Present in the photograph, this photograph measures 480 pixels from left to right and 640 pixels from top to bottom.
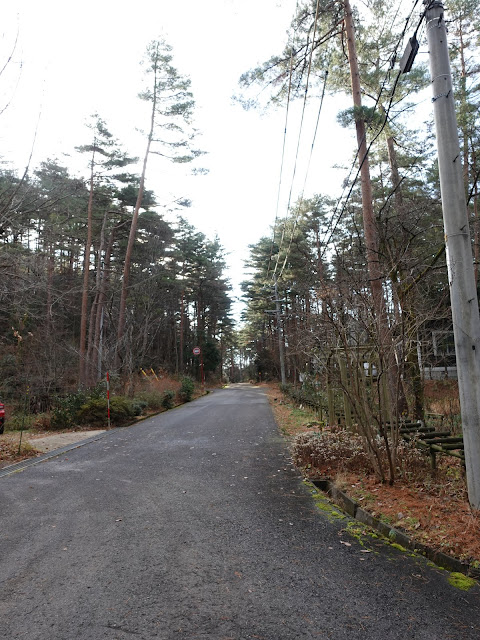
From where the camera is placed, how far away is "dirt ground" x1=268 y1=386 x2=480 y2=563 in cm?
368

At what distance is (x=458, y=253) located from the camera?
4500 millimetres

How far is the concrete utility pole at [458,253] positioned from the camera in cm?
425

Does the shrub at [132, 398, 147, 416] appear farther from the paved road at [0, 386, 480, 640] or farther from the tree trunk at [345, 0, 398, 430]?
the tree trunk at [345, 0, 398, 430]

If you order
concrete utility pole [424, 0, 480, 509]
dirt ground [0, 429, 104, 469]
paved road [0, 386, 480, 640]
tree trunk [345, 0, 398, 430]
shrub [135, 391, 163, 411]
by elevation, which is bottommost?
paved road [0, 386, 480, 640]

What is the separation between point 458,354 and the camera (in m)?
4.45

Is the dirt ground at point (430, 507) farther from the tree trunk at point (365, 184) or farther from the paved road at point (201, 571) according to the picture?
the tree trunk at point (365, 184)

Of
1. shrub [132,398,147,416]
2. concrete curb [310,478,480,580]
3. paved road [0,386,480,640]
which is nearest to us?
paved road [0,386,480,640]

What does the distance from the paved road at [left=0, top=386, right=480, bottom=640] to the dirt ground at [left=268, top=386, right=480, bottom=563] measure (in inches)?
14.1

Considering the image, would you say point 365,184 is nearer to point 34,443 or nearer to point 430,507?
point 430,507

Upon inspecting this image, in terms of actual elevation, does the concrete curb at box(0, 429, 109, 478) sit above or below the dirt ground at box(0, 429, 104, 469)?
below

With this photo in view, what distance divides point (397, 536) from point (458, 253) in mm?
2898

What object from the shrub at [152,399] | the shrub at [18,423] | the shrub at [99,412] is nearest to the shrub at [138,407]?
the shrub at [152,399]

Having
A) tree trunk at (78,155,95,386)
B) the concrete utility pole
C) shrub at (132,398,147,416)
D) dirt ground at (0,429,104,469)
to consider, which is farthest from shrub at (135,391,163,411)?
the concrete utility pole

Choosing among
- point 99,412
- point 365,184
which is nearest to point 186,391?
point 99,412
